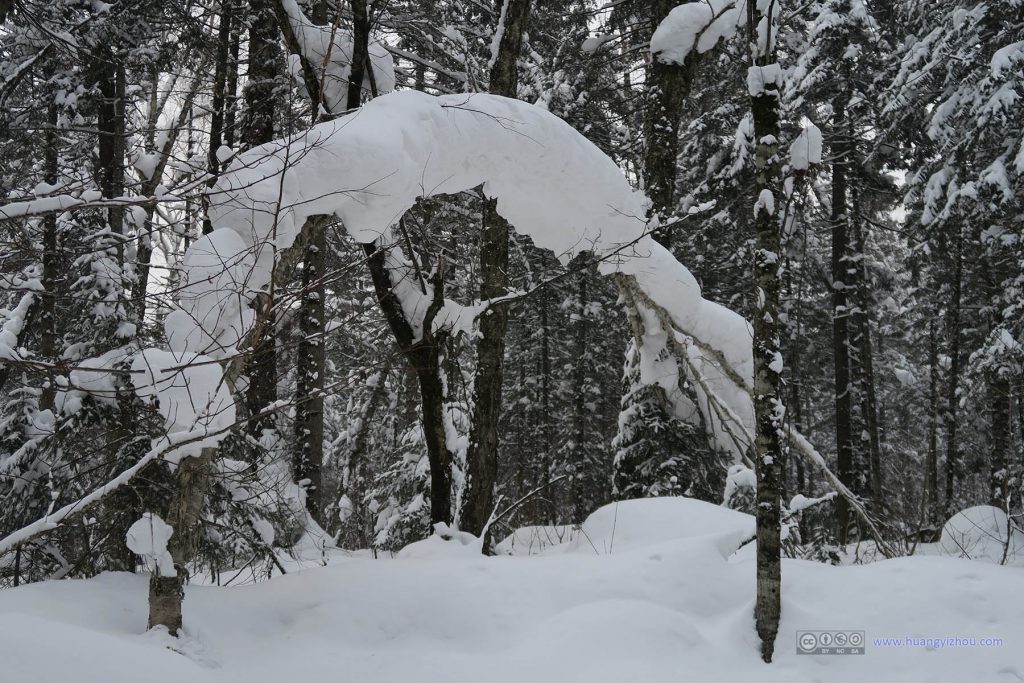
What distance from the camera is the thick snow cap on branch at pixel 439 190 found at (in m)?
4.39

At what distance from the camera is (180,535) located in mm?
4207

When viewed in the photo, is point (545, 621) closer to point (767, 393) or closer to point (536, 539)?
point (767, 393)

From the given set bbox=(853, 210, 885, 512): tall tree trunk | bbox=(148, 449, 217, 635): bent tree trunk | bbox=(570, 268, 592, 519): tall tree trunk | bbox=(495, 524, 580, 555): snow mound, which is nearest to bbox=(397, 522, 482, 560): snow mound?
bbox=(495, 524, 580, 555): snow mound

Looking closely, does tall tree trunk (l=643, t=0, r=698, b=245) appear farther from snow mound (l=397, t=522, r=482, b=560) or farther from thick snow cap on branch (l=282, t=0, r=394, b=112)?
snow mound (l=397, t=522, r=482, b=560)

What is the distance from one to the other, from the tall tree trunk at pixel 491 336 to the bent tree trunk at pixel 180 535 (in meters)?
3.47

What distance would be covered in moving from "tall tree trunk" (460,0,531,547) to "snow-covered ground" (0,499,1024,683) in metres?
2.02

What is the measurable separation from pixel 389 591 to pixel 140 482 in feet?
7.96

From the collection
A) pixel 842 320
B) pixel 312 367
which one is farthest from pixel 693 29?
pixel 842 320

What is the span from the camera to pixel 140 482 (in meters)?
5.75

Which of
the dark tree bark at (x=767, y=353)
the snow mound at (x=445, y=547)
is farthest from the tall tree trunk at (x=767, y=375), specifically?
the snow mound at (x=445, y=547)

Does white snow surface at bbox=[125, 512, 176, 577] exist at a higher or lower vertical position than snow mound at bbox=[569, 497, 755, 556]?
higher

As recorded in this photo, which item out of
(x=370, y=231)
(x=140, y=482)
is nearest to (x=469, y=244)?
(x=370, y=231)

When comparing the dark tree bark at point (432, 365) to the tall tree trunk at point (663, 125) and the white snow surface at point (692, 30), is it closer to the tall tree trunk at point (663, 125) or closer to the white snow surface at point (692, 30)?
the tall tree trunk at point (663, 125)

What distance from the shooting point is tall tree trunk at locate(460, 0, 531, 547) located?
24.6 ft
